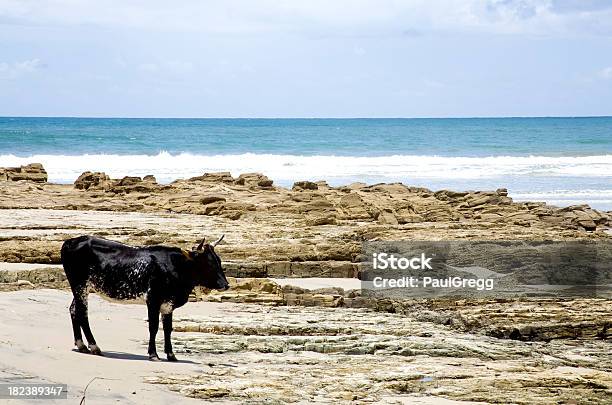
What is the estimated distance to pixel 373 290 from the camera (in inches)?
506

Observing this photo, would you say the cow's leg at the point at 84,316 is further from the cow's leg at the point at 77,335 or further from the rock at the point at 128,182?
the rock at the point at 128,182

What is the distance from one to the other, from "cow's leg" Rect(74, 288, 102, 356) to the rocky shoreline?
2.73 ft

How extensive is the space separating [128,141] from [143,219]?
2214 inches

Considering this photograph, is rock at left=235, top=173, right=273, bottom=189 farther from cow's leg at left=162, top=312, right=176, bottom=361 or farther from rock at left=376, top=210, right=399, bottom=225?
cow's leg at left=162, top=312, right=176, bottom=361

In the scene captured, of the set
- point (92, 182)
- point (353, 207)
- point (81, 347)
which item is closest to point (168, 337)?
point (81, 347)

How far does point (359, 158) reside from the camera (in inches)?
2479

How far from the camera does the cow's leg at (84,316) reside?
824 cm

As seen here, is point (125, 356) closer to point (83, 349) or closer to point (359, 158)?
point (83, 349)

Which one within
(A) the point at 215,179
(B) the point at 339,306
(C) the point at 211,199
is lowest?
(B) the point at 339,306

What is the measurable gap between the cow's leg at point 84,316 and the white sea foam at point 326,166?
120ft

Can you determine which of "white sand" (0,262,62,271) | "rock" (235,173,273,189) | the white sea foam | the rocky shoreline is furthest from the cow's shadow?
the white sea foam

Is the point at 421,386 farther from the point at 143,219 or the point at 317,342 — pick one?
the point at 143,219

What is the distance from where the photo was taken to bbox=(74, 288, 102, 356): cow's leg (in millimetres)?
8242

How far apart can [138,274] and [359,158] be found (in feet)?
181
